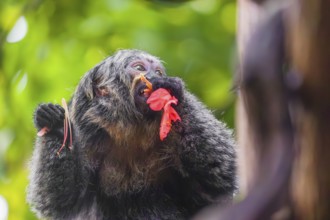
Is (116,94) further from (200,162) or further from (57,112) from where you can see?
(200,162)

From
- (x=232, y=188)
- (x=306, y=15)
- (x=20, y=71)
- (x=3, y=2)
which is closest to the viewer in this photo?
(x=306, y=15)

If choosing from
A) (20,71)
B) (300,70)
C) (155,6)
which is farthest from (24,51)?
(300,70)

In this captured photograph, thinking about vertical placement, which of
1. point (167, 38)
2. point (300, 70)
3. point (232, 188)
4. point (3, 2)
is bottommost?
point (300, 70)

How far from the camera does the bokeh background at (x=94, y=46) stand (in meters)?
4.84

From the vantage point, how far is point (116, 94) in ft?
13.5

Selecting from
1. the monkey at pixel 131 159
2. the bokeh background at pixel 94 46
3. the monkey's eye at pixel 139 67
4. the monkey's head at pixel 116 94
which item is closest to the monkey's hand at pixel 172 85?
the monkey at pixel 131 159

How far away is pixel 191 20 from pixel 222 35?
24 cm

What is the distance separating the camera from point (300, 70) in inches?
66.7

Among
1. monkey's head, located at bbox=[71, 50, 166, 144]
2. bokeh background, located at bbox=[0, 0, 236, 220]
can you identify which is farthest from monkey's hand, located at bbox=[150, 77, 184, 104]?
bokeh background, located at bbox=[0, 0, 236, 220]

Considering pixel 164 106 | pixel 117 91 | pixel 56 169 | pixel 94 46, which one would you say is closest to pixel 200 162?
pixel 164 106

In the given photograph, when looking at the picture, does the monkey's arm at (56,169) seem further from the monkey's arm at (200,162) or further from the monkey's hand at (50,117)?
the monkey's arm at (200,162)

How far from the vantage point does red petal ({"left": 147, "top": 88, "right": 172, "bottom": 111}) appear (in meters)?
3.69

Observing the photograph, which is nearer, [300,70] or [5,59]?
[300,70]

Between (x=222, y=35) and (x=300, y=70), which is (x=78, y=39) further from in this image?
(x=300, y=70)
